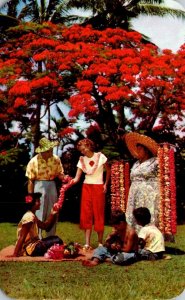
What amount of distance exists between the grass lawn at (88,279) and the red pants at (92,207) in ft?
0.26

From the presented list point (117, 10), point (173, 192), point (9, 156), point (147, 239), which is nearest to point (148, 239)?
point (147, 239)

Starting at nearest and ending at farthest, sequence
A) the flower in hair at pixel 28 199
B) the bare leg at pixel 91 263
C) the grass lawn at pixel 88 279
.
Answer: the grass lawn at pixel 88 279 < the bare leg at pixel 91 263 < the flower in hair at pixel 28 199

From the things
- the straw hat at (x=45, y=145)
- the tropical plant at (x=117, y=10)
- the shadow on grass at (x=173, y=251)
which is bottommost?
the shadow on grass at (x=173, y=251)

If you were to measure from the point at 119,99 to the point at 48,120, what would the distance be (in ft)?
1.87

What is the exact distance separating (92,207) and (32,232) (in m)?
0.50

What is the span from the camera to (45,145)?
6.29m

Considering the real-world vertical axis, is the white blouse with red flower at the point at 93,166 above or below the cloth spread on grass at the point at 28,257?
above

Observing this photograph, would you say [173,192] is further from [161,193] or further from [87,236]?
[87,236]

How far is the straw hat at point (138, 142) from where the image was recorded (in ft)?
20.7

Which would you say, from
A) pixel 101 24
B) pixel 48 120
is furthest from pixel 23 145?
pixel 101 24

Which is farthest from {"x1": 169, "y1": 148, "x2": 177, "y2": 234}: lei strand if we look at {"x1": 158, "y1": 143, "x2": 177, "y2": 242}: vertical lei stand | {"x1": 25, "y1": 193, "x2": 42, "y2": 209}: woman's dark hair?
{"x1": 25, "y1": 193, "x2": 42, "y2": 209}: woman's dark hair

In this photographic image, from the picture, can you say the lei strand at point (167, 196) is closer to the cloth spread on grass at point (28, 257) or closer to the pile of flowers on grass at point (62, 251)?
the cloth spread on grass at point (28, 257)

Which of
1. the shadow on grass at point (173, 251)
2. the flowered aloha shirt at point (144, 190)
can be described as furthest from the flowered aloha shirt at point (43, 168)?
the shadow on grass at point (173, 251)

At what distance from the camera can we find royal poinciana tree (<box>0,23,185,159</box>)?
20.8ft
